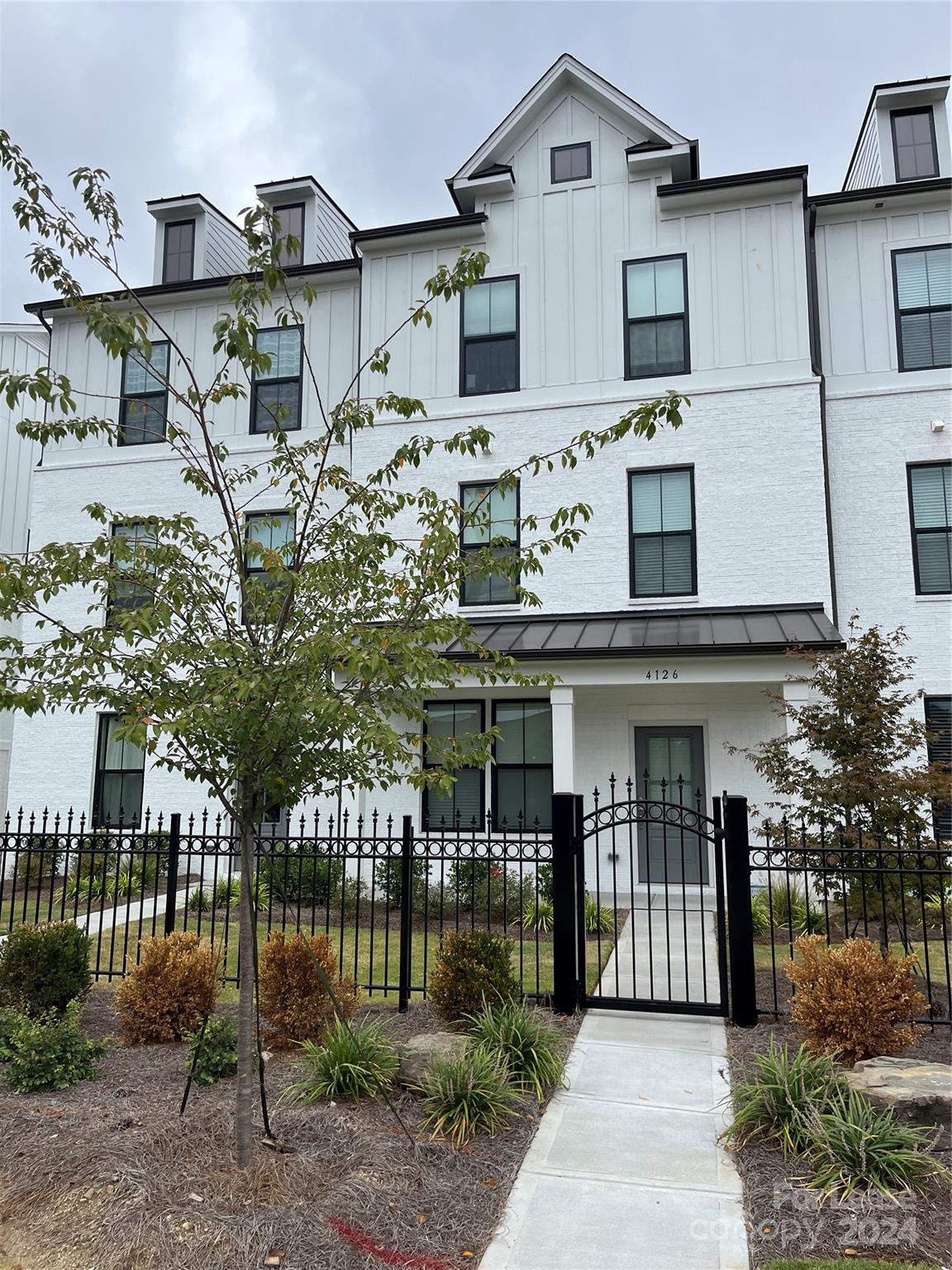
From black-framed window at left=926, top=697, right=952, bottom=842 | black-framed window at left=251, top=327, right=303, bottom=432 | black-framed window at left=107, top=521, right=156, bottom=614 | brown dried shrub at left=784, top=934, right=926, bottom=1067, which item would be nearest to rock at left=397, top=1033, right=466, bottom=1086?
brown dried shrub at left=784, top=934, right=926, bottom=1067

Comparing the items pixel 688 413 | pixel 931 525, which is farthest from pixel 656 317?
pixel 931 525

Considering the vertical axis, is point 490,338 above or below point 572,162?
below

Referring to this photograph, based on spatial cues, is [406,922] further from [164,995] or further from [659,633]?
[659,633]

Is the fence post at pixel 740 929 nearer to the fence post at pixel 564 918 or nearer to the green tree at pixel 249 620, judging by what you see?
the fence post at pixel 564 918

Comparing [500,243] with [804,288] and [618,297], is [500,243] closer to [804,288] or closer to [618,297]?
[618,297]

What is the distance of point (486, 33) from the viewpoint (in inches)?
437

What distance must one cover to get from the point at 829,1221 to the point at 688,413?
41.6 ft

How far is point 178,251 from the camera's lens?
64.7 ft

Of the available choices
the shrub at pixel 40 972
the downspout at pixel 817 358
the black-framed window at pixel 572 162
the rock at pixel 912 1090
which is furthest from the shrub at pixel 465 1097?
the black-framed window at pixel 572 162

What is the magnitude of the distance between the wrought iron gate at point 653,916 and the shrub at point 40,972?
13.8 ft

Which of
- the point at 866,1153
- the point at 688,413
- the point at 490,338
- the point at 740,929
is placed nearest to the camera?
the point at 866,1153

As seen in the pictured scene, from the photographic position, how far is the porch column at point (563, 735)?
13477mm

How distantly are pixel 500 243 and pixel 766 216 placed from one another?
15.2 ft

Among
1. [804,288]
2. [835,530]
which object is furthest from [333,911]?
[804,288]
